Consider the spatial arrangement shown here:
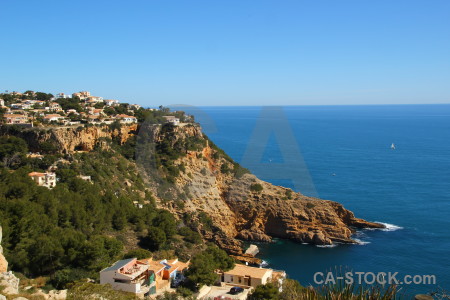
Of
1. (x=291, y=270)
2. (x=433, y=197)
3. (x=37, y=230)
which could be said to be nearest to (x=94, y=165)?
(x=37, y=230)

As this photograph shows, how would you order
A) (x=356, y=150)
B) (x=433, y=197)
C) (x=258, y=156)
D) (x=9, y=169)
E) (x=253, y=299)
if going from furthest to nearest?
(x=356, y=150)
(x=258, y=156)
(x=433, y=197)
(x=9, y=169)
(x=253, y=299)

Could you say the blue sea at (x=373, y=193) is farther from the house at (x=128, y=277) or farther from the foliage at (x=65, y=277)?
the foliage at (x=65, y=277)

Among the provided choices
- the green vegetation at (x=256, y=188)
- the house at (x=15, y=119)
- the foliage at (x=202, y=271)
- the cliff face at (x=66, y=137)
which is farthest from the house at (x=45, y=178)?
the green vegetation at (x=256, y=188)

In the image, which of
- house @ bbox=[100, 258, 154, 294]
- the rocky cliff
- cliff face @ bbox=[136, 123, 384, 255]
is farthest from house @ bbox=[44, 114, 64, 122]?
house @ bbox=[100, 258, 154, 294]

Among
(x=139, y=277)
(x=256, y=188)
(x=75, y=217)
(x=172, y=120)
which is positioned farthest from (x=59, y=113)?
(x=139, y=277)

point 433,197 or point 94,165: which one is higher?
point 94,165

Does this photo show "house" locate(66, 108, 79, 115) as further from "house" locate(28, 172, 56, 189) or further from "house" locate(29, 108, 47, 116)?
"house" locate(28, 172, 56, 189)

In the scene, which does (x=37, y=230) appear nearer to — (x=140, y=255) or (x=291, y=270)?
(x=140, y=255)
